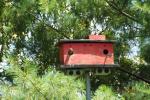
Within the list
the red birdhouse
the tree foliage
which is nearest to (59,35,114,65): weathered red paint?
the red birdhouse

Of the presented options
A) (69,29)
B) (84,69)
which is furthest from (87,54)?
(69,29)

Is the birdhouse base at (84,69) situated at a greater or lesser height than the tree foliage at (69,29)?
lesser

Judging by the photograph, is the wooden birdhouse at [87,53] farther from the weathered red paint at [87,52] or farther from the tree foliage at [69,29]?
the tree foliage at [69,29]

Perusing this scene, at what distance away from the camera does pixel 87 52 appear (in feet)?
11.1

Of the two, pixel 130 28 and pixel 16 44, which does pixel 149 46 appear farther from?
pixel 16 44

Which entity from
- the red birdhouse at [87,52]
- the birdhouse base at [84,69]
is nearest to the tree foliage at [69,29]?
the red birdhouse at [87,52]

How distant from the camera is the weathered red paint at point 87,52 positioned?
10.8 feet

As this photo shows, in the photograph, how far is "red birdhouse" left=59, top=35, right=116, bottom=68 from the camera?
3.28 m

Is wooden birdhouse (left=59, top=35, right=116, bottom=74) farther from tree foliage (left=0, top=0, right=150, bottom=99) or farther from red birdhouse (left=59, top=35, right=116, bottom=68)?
tree foliage (left=0, top=0, right=150, bottom=99)

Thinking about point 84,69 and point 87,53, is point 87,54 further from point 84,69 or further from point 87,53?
point 84,69

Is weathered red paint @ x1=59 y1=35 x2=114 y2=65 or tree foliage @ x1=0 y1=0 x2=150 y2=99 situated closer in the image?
weathered red paint @ x1=59 y1=35 x2=114 y2=65

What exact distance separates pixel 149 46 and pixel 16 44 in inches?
54.2

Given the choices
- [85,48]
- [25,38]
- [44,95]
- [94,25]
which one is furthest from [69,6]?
[44,95]

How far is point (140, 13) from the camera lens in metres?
3.82
